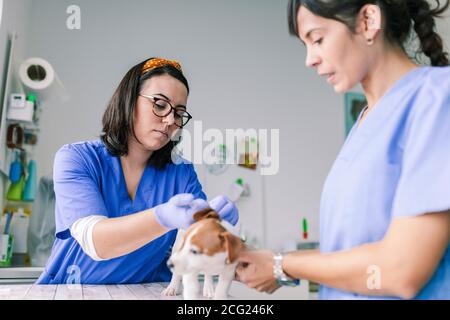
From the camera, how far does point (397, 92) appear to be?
0.61 meters

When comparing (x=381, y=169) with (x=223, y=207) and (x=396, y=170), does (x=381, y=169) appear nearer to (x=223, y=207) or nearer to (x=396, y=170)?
(x=396, y=170)

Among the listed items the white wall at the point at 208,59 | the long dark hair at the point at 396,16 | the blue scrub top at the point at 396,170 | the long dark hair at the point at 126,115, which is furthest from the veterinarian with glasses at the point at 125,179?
the long dark hair at the point at 396,16

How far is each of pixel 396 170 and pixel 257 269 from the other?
0.23 meters

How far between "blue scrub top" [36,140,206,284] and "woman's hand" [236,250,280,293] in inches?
15.4

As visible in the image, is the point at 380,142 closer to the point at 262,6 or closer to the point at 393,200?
the point at 393,200

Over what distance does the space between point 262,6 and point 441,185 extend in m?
0.75

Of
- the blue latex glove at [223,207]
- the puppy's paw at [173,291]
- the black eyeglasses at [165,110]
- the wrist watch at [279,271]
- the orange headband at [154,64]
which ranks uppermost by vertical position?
the orange headband at [154,64]

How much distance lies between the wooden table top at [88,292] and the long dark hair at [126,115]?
0.29 meters

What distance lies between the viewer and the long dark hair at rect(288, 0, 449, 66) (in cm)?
61

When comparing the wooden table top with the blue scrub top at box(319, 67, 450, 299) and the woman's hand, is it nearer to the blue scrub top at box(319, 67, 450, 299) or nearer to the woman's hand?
the woman's hand

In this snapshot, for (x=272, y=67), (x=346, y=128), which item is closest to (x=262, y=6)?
(x=272, y=67)

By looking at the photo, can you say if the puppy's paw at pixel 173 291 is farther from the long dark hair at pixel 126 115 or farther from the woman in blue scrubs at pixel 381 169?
the long dark hair at pixel 126 115

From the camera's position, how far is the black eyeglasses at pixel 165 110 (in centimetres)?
87

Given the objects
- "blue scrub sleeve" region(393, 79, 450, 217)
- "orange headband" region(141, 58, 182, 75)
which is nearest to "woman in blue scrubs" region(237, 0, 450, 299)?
"blue scrub sleeve" region(393, 79, 450, 217)
